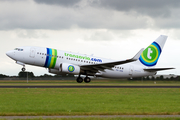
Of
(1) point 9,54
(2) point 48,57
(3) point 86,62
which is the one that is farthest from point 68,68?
(1) point 9,54

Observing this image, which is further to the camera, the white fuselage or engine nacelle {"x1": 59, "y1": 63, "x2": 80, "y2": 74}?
engine nacelle {"x1": 59, "y1": 63, "x2": 80, "y2": 74}

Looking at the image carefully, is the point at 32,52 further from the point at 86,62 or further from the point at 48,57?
the point at 86,62

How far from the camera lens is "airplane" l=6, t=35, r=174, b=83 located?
131ft

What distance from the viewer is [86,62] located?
42906mm

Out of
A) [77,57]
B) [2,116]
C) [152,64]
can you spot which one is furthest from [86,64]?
[2,116]

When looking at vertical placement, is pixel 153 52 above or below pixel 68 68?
above

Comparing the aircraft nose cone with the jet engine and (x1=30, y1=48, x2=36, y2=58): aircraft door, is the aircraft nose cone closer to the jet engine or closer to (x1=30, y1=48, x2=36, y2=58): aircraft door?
(x1=30, y1=48, x2=36, y2=58): aircraft door

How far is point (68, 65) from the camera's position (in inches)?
1593

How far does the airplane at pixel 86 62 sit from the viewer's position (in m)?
39.8

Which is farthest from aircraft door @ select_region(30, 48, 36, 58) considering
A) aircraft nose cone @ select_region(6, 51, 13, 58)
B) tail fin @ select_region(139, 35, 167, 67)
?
tail fin @ select_region(139, 35, 167, 67)

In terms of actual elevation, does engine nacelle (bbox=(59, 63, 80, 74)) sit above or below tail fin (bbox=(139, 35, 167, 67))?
below

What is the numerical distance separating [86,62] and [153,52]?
13833 mm

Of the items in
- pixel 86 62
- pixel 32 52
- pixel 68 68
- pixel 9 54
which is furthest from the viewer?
pixel 86 62

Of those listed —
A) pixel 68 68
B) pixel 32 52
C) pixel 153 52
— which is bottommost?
pixel 68 68
